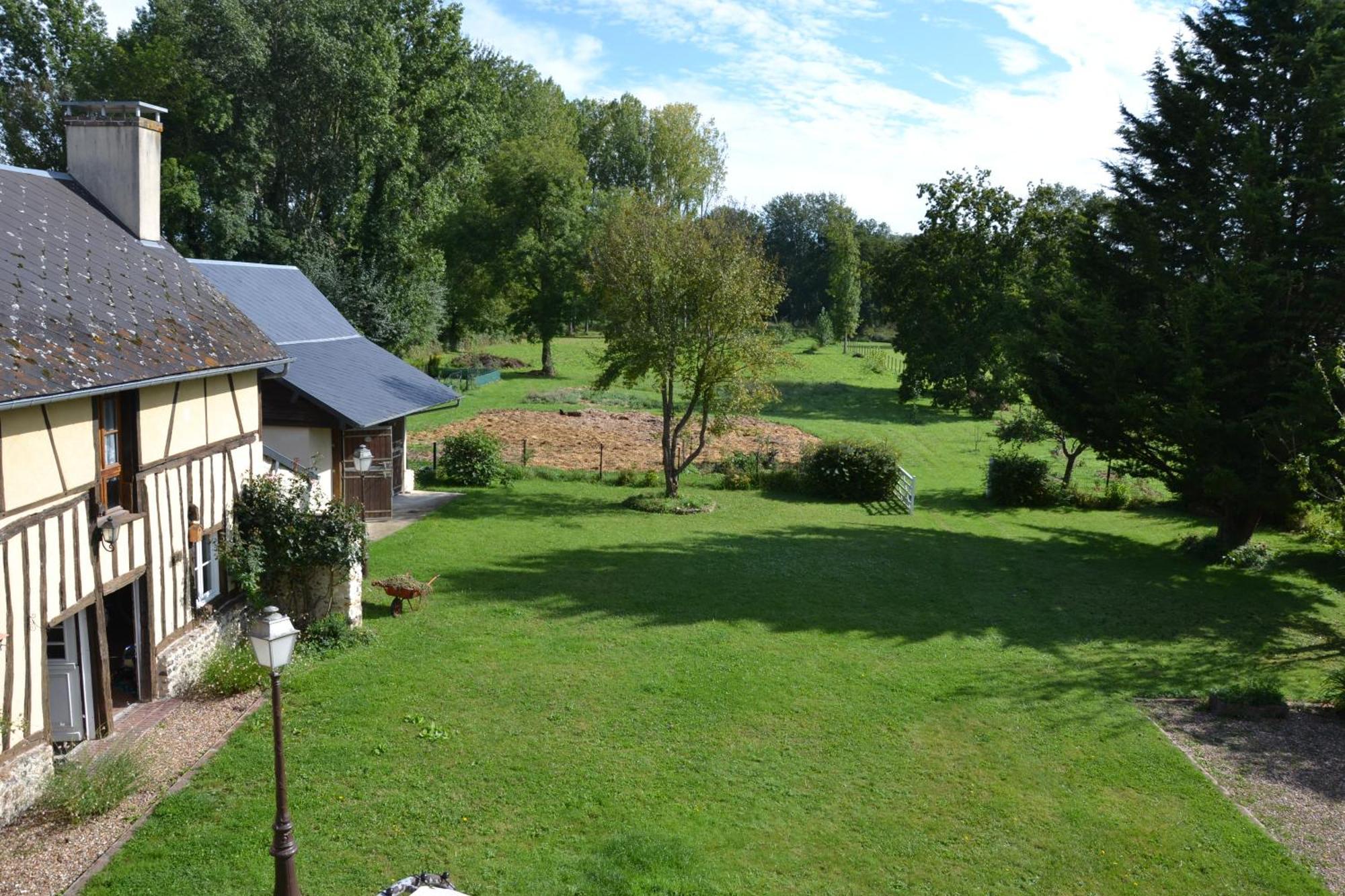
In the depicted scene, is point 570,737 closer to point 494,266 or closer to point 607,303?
point 607,303

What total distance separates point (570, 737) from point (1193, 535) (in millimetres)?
17923

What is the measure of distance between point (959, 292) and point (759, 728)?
35.2m

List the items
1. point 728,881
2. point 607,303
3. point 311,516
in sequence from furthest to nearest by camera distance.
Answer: point 607,303
point 311,516
point 728,881

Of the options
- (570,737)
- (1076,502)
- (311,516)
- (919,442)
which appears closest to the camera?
(570,737)

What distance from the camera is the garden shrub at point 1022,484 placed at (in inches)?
1062

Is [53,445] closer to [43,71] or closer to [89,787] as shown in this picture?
[89,787]

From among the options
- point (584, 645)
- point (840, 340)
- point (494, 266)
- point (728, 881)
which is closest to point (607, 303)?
point (584, 645)

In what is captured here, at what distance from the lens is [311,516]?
13383mm

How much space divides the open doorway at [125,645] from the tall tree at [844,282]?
197 feet

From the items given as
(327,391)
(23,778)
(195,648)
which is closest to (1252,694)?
(195,648)

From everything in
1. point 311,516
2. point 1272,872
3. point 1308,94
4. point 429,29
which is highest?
point 429,29

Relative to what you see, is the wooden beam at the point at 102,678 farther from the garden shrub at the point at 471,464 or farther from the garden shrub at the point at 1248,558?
the garden shrub at the point at 1248,558

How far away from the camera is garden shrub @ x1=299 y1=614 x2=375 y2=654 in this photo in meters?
13.4

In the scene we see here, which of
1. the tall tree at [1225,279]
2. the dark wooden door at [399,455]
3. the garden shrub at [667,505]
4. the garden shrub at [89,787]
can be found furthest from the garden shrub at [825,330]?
the garden shrub at [89,787]
